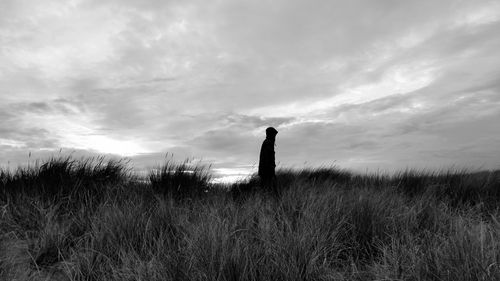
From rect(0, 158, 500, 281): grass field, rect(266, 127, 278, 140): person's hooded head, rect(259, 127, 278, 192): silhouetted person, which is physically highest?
rect(266, 127, 278, 140): person's hooded head

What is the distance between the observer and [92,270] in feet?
13.6

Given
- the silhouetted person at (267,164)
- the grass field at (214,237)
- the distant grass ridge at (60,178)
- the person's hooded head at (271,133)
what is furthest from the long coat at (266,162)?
the distant grass ridge at (60,178)

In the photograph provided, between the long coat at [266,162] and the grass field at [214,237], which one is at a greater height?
the long coat at [266,162]

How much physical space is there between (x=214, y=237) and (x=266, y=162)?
590 centimetres

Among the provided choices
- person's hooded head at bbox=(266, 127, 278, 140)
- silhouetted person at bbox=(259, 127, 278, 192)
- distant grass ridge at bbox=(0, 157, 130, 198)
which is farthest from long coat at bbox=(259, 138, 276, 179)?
distant grass ridge at bbox=(0, 157, 130, 198)

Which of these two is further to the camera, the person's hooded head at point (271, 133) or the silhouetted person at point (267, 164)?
the person's hooded head at point (271, 133)

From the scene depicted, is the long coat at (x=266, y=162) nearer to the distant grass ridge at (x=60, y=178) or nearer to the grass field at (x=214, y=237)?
the grass field at (x=214, y=237)

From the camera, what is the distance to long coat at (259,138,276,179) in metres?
9.59

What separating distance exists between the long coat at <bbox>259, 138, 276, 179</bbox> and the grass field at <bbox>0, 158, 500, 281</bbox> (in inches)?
18.9

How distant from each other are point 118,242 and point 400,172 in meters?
9.63

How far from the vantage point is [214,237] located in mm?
3746

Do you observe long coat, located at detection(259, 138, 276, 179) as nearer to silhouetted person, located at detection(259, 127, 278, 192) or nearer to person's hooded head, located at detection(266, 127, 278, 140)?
silhouetted person, located at detection(259, 127, 278, 192)

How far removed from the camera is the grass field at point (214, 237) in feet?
11.4

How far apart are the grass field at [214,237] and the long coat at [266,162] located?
48 centimetres
